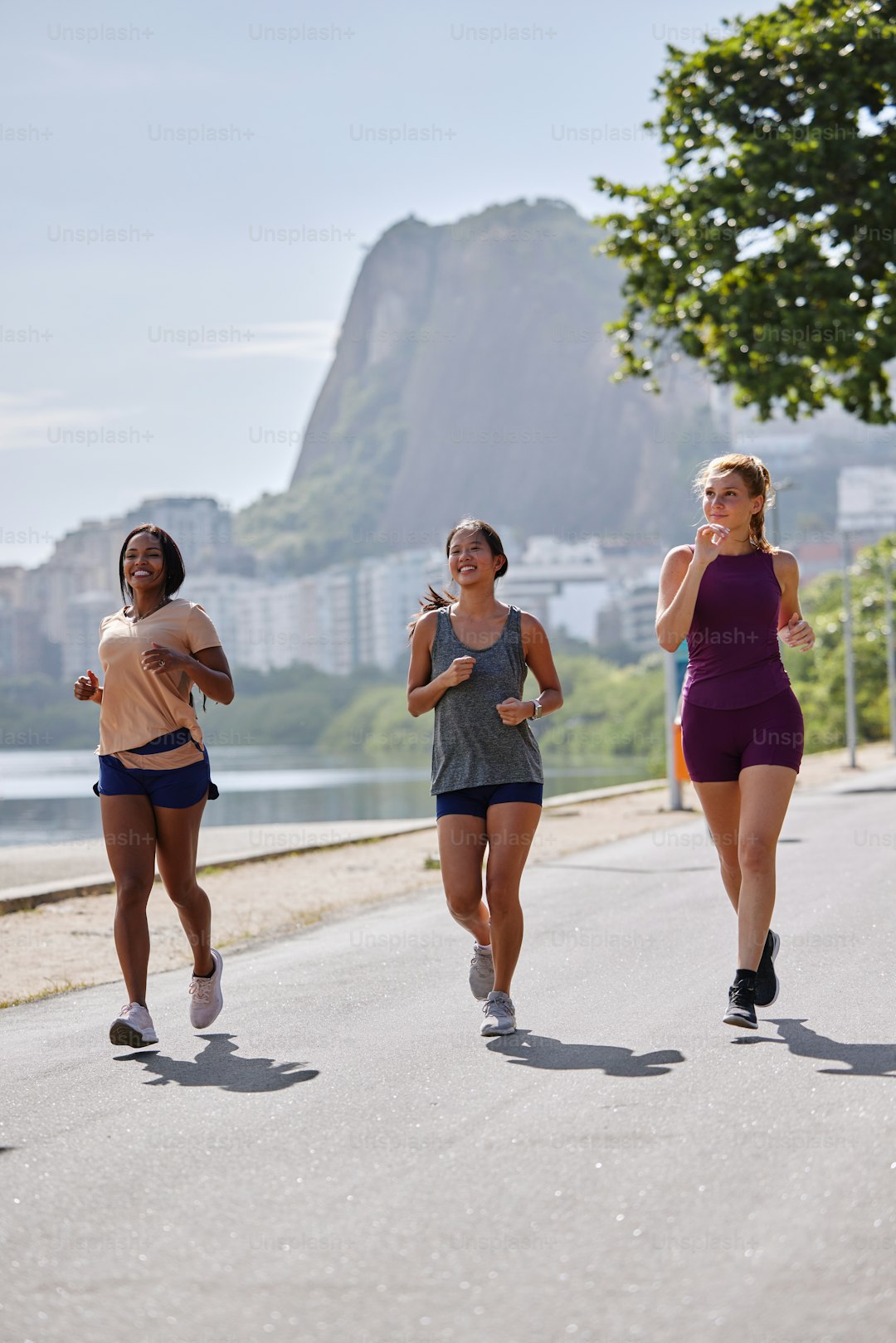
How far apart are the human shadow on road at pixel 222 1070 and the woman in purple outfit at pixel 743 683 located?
152 cm

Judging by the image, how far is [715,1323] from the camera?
3.20m

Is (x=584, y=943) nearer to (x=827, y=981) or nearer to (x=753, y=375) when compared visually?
(x=827, y=981)

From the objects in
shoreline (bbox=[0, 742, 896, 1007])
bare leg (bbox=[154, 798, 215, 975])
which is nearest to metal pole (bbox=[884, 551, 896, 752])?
shoreline (bbox=[0, 742, 896, 1007])

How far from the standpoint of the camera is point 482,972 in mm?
6695

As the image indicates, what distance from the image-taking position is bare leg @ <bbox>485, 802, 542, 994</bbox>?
629 cm

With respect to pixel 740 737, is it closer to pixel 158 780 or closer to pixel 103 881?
pixel 158 780

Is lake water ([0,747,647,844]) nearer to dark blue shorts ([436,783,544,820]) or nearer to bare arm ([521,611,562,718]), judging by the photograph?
bare arm ([521,611,562,718])

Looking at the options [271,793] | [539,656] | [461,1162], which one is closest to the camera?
[461,1162]

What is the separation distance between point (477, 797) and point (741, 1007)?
119 centimetres

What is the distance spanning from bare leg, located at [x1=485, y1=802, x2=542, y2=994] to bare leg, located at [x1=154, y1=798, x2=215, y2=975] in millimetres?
1049

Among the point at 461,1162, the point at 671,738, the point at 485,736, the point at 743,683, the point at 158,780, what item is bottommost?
the point at 671,738

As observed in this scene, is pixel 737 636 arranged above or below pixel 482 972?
above

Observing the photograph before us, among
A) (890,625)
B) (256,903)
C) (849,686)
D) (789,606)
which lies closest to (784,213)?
(256,903)

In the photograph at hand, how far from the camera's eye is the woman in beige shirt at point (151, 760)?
6.36 meters
